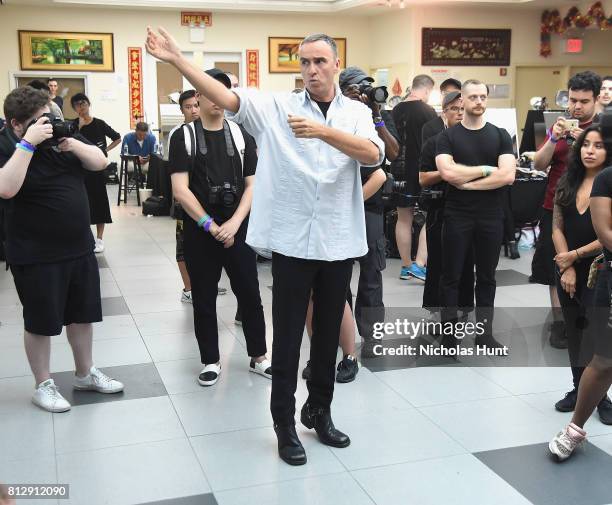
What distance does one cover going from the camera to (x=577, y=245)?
10.2 feet

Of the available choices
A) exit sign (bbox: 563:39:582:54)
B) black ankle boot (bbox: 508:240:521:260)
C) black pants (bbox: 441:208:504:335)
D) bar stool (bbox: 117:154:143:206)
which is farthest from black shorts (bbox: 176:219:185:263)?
exit sign (bbox: 563:39:582:54)

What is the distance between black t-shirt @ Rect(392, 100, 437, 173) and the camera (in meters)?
5.64

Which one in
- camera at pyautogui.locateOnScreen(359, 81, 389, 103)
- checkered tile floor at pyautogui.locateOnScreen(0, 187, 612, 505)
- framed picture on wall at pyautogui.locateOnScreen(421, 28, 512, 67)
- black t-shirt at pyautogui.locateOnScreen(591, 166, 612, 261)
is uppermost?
framed picture on wall at pyautogui.locateOnScreen(421, 28, 512, 67)

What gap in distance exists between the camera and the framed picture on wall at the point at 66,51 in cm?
1229

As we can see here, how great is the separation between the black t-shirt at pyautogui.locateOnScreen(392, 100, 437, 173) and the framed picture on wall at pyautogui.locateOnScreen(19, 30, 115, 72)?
8.40 m

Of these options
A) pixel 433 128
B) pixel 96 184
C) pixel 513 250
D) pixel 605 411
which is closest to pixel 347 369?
pixel 605 411

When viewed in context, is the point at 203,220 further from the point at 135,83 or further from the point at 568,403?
the point at 135,83

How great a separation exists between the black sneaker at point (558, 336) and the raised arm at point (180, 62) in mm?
2608

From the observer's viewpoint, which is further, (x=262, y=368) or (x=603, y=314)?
(x=262, y=368)

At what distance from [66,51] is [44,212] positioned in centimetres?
1058

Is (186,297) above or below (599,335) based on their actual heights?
below

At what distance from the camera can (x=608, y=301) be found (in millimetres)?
2547

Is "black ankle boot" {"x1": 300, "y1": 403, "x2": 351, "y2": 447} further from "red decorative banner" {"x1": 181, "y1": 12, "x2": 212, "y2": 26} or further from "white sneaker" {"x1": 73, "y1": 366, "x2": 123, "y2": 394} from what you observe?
"red decorative banner" {"x1": 181, "y1": 12, "x2": 212, "y2": 26}

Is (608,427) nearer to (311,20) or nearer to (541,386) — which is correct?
(541,386)
